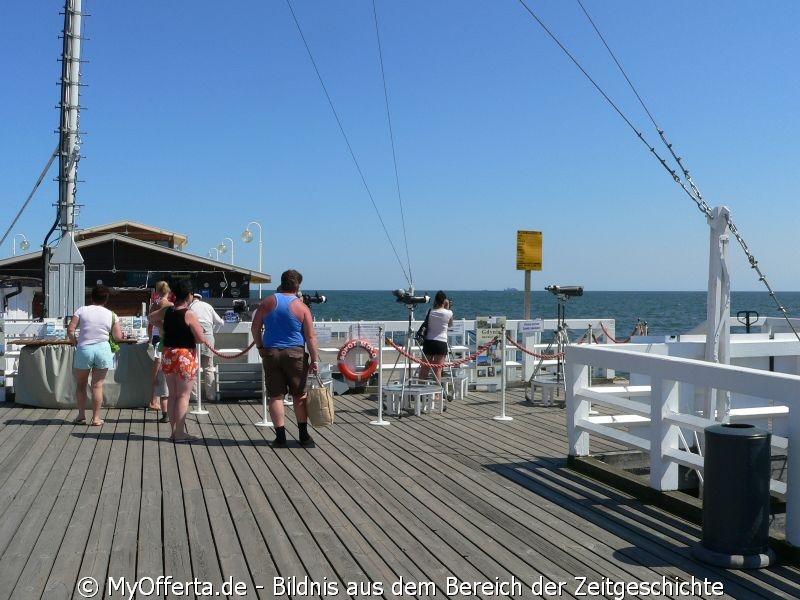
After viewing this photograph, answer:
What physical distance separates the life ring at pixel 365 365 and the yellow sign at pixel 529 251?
3232mm

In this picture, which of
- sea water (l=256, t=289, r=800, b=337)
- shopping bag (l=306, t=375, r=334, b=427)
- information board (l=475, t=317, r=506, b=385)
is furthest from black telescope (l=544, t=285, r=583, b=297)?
sea water (l=256, t=289, r=800, b=337)

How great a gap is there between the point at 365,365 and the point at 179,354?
4383mm

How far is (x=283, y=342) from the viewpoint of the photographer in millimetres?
7738

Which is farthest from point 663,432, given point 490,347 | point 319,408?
point 490,347

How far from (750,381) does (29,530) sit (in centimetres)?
443

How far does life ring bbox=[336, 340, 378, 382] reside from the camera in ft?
38.8

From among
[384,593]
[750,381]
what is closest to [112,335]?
[384,593]

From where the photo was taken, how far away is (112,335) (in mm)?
9055

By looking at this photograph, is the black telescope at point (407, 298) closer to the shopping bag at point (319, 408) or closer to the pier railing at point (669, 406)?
the shopping bag at point (319, 408)

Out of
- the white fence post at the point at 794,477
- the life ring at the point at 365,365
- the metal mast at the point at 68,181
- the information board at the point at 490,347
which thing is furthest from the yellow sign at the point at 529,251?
the white fence post at the point at 794,477

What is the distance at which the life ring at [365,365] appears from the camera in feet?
38.8

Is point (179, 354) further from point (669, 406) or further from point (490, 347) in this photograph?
point (490, 347)

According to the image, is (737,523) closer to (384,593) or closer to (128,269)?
Answer: (384,593)

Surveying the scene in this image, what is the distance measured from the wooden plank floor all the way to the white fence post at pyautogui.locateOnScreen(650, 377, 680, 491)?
0.28 meters
